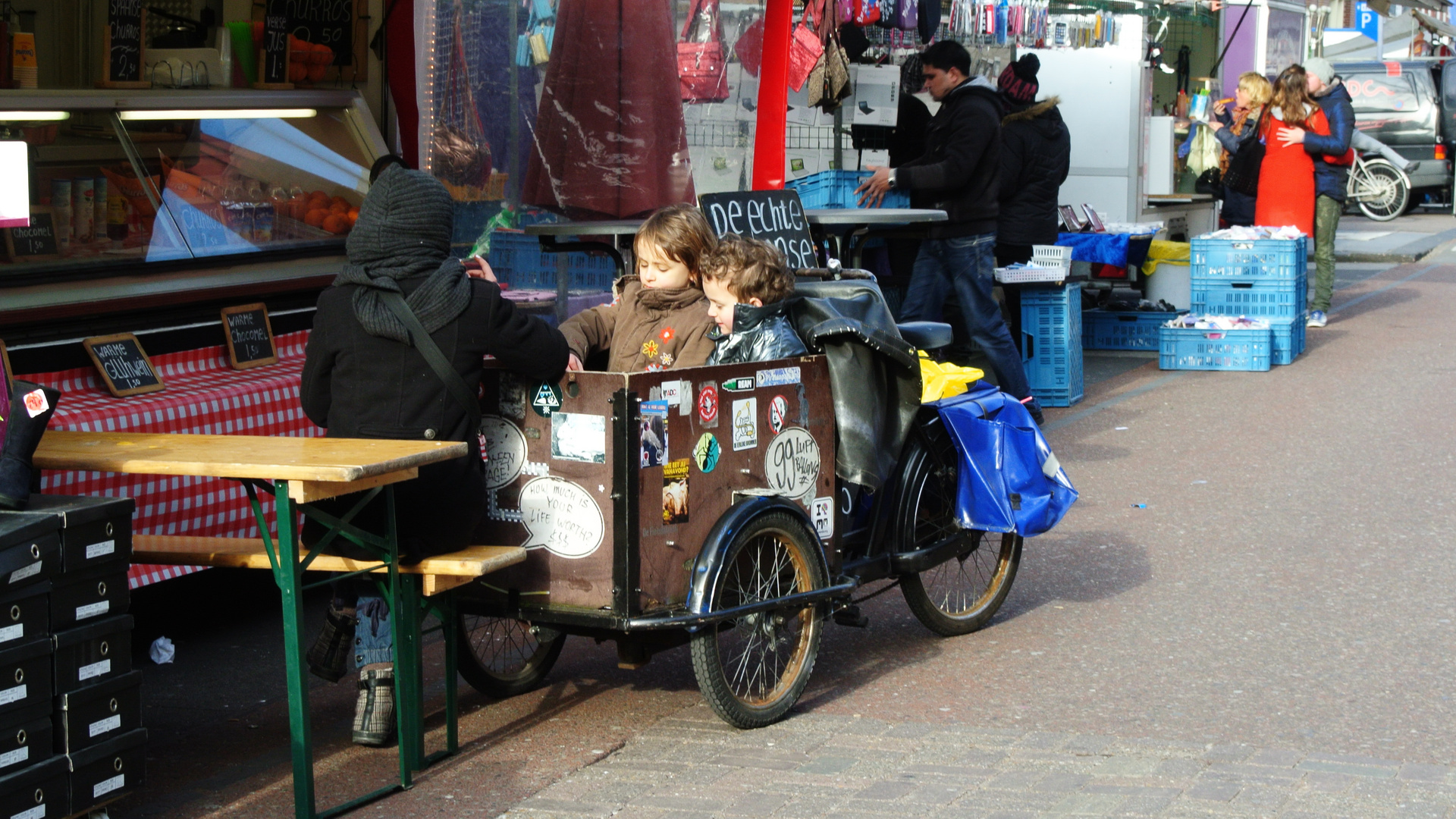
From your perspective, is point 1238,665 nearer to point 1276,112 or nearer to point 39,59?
point 39,59

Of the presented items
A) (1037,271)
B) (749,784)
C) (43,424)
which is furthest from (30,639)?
(1037,271)

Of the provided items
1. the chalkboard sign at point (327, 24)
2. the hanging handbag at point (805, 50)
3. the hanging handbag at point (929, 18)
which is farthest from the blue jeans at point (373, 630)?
the hanging handbag at point (929, 18)

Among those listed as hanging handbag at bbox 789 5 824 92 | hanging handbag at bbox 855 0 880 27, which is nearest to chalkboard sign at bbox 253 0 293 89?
hanging handbag at bbox 789 5 824 92

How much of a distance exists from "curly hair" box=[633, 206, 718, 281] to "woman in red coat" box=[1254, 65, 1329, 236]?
30.0 ft

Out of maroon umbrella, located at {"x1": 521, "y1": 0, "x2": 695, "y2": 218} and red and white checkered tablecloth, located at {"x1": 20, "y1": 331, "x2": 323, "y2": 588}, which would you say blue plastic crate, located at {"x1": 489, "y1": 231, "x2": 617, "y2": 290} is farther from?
red and white checkered tablecloth, located at {"x1": 20, "y1": 331, "x2": 323, "y2": 588}

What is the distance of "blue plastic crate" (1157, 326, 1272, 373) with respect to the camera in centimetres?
1158

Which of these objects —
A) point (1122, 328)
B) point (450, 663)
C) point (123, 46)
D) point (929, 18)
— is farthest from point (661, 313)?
point (1122, 328)

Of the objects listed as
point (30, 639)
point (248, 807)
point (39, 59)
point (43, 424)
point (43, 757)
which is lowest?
point (248, 807)

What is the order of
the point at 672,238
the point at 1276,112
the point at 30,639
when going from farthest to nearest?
1. the point at 1276,112
2. the point at 672,238
3. the point at 30,639

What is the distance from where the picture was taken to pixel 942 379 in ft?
18.5

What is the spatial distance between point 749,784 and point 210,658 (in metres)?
2.39

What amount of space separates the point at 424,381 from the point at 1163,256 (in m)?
9.73

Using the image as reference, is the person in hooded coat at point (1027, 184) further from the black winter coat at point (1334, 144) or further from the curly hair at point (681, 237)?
the curly hair at point (681, 237)

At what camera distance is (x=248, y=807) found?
4.23 metres
